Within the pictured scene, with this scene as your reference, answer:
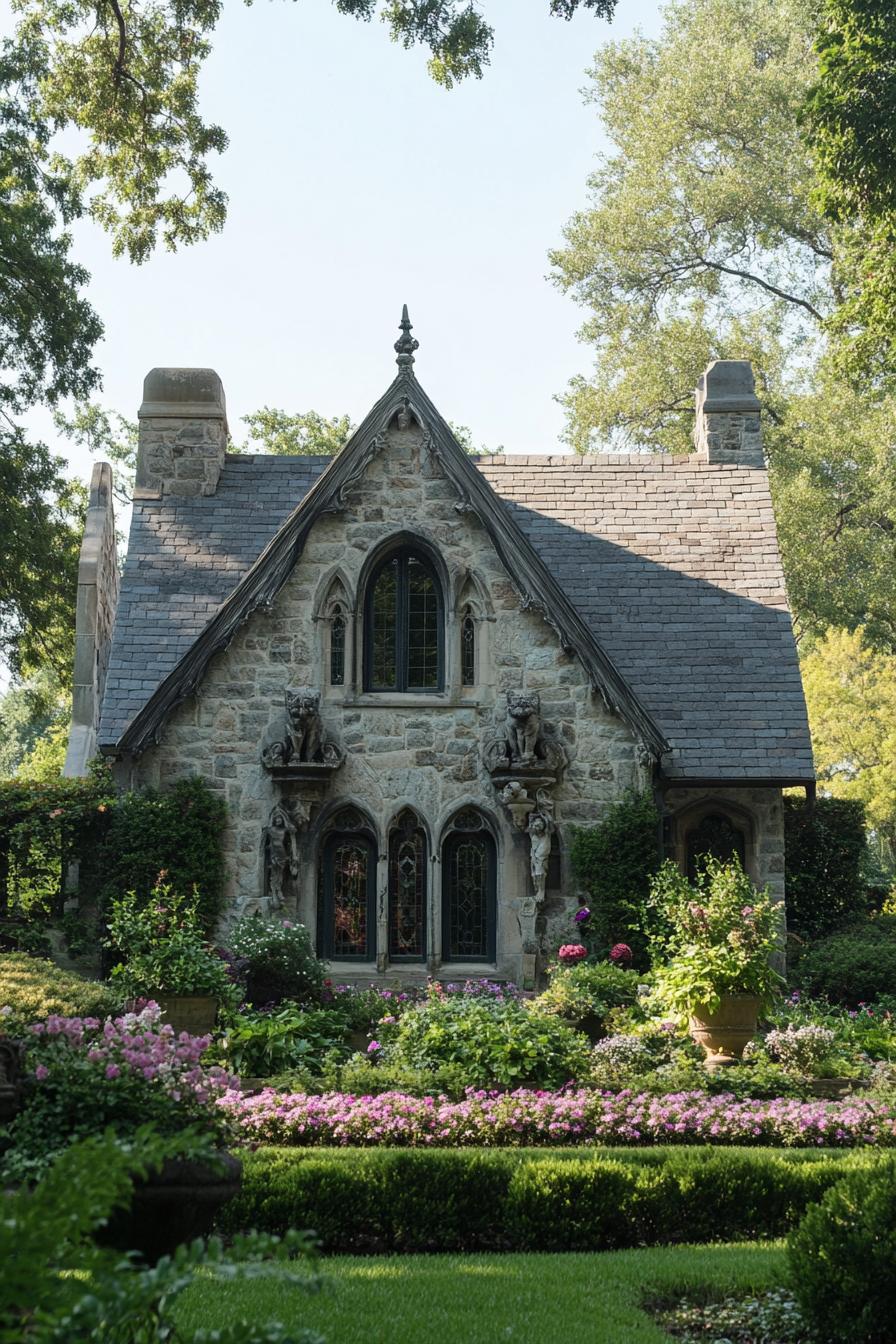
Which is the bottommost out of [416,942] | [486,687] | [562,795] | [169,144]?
[416,942]

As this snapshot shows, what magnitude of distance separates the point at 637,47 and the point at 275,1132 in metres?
37.4

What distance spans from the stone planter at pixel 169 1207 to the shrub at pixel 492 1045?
646 cm

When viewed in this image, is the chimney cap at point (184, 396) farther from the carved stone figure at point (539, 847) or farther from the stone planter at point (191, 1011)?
the stone planter at point (191, 1011)

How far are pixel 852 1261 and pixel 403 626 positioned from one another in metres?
12.6

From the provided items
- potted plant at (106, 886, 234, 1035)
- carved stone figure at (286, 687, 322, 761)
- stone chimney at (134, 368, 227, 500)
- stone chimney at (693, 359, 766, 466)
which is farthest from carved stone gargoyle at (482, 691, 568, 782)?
stone chimney at (693, 359, 766, 466)

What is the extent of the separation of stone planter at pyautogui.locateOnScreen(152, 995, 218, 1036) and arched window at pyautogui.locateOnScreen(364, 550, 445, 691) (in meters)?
5.09

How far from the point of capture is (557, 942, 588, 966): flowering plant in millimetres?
16938

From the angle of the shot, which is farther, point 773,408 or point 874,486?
point 773,408

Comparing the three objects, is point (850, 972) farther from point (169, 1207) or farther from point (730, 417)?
point (169, 1207)

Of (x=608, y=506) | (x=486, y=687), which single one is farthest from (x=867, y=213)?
(x=486, y=687)

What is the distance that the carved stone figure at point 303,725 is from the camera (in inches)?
706

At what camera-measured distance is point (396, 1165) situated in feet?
31.2

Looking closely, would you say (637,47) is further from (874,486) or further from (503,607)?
(503,607)

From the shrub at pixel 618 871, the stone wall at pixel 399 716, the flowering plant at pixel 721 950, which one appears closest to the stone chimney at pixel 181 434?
the stone wall at pixel 399 716
